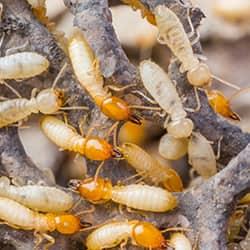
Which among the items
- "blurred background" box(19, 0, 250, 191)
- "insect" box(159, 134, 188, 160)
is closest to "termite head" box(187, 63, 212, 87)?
"insect" box(159, 134, 188, 160)

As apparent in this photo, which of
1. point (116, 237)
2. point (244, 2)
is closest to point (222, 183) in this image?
point (116, 237)

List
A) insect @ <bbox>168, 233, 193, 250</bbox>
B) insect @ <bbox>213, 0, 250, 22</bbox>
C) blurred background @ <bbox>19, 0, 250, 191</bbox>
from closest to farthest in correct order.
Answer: insect @ <bbox>168, 233, 193, 250</bbox> → blurred background @ <bbox>19, 0, 250, 191</bbox> → insect @ <bbox>213, 0, 250, 22</bbox>

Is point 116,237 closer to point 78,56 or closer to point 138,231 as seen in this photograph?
point 138,231

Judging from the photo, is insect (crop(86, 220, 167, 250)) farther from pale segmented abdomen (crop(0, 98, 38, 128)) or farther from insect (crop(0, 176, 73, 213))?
pale segmented abdomen (crop(0, 98, 38, 128))

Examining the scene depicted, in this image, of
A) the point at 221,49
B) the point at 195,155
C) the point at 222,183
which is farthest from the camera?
the point at 221,49

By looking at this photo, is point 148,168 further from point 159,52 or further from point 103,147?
point 159,52

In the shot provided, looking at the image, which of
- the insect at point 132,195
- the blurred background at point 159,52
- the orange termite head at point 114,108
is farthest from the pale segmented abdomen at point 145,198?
the blurred background at point 159,52

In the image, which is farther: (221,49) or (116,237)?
(221,49)
